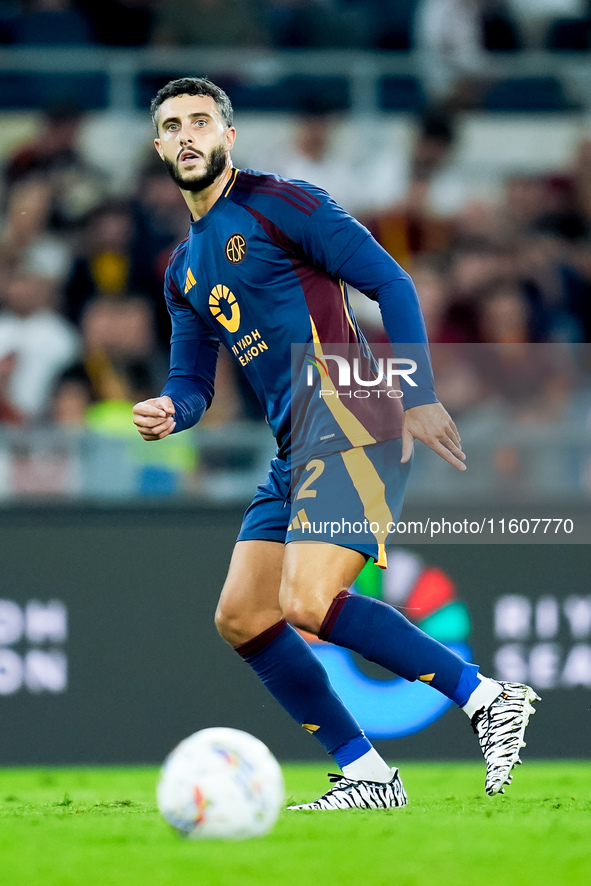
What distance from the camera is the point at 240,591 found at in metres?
4.22

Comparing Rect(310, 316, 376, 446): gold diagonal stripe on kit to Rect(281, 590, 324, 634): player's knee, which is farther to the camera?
Rect(310, 316, 376, 446): gold diagonal stripe on kit

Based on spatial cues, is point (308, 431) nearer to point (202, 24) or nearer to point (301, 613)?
point (301, 613)

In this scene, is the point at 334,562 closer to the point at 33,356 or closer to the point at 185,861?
the point at 185,861

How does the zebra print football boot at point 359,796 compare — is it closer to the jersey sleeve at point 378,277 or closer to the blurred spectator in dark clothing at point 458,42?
the jersey sleeve at point 378,277

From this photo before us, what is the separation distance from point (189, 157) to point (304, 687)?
1726 millimetres

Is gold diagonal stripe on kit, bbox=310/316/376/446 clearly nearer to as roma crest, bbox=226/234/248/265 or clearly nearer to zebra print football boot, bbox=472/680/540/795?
as roma crest, bbox=226/234/248/265

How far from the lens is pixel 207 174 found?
4.21 meters

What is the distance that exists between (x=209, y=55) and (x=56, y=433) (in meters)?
3.77

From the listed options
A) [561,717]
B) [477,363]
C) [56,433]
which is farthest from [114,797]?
[477,363]

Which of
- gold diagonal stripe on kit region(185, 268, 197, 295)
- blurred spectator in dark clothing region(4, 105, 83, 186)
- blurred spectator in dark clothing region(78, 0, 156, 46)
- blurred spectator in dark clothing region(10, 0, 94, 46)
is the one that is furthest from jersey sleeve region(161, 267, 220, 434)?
blurred spectator in dark clothing region(78, 0, 156, 46)

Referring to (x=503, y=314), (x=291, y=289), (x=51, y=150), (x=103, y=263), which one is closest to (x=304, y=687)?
(x=291, y=289)

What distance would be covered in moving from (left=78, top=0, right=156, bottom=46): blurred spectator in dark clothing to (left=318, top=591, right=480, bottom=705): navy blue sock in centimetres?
631

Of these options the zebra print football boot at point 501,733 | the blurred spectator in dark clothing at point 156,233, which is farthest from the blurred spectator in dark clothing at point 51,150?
the zebra print football boot at point 501,733

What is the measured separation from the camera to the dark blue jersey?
4039 millimetres
